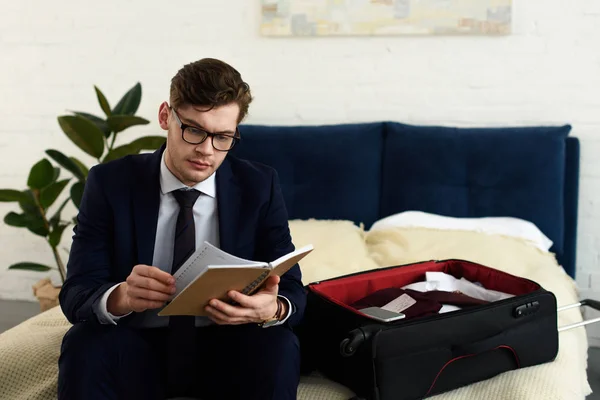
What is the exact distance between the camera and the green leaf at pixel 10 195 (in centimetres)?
294

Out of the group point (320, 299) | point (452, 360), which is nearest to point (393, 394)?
point (452, 360)

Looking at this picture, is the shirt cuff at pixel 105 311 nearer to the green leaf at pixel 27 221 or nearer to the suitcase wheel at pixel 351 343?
the suitcase wheel at pixel 351 343

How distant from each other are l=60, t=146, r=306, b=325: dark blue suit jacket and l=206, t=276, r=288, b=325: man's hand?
14 centimetres

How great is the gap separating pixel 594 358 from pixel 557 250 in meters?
0.51

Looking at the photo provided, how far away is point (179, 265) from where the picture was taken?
166 centimetres

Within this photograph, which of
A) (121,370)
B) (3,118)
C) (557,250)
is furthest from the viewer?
(3,118)

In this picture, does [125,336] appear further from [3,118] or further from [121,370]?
[3,118]

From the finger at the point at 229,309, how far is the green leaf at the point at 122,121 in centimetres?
162

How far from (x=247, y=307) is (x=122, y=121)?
1673 millimetres

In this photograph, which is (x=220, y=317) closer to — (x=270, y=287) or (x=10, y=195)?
(x=270, y=287)

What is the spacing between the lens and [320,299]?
178 cm

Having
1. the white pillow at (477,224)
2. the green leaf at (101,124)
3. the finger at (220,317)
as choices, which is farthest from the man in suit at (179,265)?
the green leaf at (101,124)

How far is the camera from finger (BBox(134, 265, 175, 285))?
1412 mm

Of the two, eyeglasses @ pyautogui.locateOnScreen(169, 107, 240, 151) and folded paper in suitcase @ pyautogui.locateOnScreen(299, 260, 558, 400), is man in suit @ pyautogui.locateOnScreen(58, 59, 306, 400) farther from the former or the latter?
folded paper in suitcase @ pyautogui.locateOnScreen(299, 260, 558, 400)
